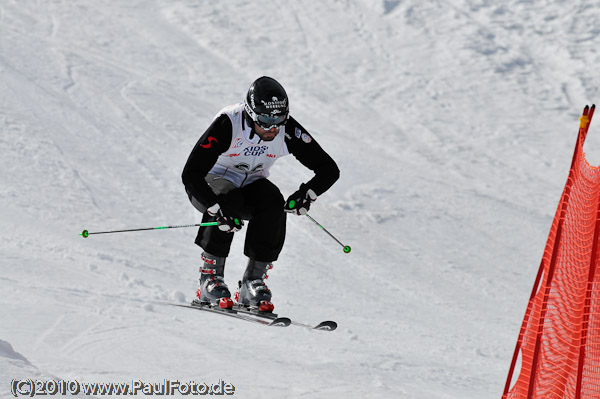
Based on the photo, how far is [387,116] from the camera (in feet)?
59.2

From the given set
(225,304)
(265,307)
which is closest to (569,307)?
(265,307)

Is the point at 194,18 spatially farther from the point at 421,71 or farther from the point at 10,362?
the point at 10,362

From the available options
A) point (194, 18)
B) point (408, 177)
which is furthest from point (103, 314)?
point (194, 18)

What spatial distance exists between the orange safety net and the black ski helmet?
2076 mm

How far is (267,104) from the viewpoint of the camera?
6102 mm

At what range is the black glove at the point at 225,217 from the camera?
20.3 ft

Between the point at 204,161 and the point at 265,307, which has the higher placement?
the point at 204,161

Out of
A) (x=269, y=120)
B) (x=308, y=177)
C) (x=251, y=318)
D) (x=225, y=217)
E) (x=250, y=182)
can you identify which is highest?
(x=308, y=177)

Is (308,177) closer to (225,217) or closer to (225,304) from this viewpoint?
(225,304)

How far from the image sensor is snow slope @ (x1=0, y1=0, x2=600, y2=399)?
25.8ft

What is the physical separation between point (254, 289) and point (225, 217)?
75cm

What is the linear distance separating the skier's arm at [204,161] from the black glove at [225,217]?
0.06 m

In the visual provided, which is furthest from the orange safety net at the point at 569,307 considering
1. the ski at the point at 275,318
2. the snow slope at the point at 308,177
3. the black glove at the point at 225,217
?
the black glove at the point at 225,217

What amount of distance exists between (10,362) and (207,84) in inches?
544
